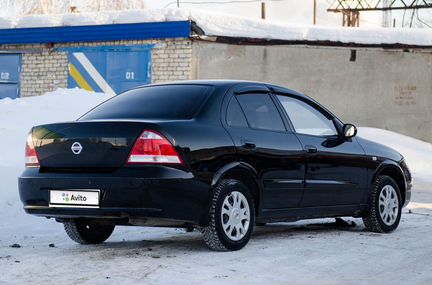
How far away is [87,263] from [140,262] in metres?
0.40

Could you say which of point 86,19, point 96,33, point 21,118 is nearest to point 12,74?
point 86,19

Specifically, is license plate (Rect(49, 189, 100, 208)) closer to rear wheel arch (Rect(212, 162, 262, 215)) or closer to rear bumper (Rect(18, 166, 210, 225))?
rear bumper (Rect(18, 166, 210, 225))

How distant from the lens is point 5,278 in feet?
19.8

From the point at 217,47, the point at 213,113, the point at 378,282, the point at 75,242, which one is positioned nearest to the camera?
the point at 378,282

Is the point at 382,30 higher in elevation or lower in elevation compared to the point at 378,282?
higher

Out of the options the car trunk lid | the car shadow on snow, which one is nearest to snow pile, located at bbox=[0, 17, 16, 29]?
the car shadow on snow

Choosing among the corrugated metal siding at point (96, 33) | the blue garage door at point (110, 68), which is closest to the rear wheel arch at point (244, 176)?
the corrugated metal siding at point (96, 33)

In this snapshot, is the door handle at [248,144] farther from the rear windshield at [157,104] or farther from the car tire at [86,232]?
the car tire at [86,232]

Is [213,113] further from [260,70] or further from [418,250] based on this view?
[260,70]

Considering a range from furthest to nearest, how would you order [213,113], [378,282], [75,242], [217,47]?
1. [217,47]
2. [75,242]
3. [213,113]
4. [378,282]

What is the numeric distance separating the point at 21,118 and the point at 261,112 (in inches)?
306

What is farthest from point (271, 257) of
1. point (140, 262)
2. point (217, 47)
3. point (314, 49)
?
point (314, 49)

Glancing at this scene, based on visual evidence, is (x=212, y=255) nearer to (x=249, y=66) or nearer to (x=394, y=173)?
(x=394, y=173)

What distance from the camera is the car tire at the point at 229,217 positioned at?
23.1ft
